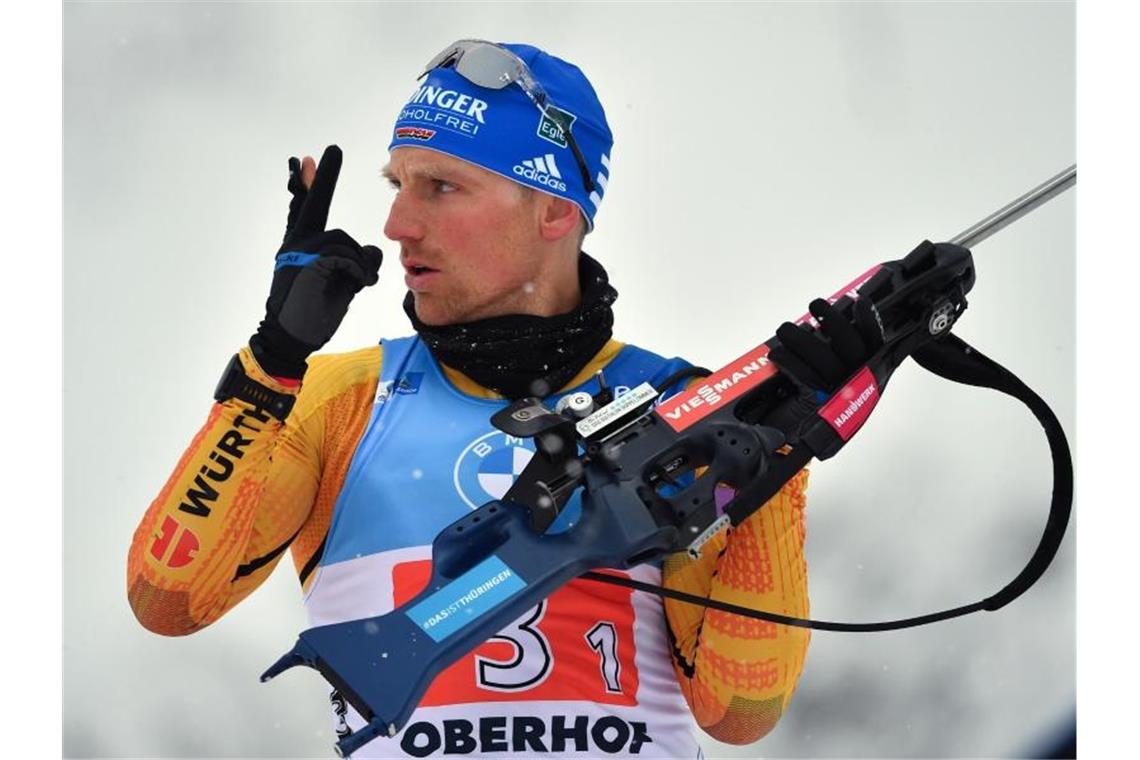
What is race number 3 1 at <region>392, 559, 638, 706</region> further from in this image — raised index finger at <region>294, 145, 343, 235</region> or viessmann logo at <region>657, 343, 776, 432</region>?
raised index finger at <region>294, 145, 343, 235</region>

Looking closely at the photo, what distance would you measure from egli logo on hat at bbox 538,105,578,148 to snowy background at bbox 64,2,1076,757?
976 mm

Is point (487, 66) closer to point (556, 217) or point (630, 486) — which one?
point (556, 217)

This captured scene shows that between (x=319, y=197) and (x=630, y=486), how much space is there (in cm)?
51

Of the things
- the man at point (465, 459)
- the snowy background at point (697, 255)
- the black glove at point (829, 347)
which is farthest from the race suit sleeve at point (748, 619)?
the snowy background at point (697, 255)

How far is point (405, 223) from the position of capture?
185 centimetres

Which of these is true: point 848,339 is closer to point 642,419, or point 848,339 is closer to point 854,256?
point 642,419

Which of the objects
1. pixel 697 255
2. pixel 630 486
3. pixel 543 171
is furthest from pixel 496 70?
pixel 697 255

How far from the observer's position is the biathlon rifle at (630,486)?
1.43m

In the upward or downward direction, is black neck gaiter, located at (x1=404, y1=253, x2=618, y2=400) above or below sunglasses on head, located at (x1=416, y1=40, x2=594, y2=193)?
below

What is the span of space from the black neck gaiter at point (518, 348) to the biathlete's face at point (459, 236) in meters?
0.03

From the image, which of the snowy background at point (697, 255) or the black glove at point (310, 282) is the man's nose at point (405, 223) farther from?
the snowy background at point (697, 255)

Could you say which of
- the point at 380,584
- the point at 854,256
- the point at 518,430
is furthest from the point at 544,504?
the point at 854,256

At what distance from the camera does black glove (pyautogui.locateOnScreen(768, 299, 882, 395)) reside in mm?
1653

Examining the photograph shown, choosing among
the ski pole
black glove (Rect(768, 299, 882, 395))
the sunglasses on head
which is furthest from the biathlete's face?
the ski pole
